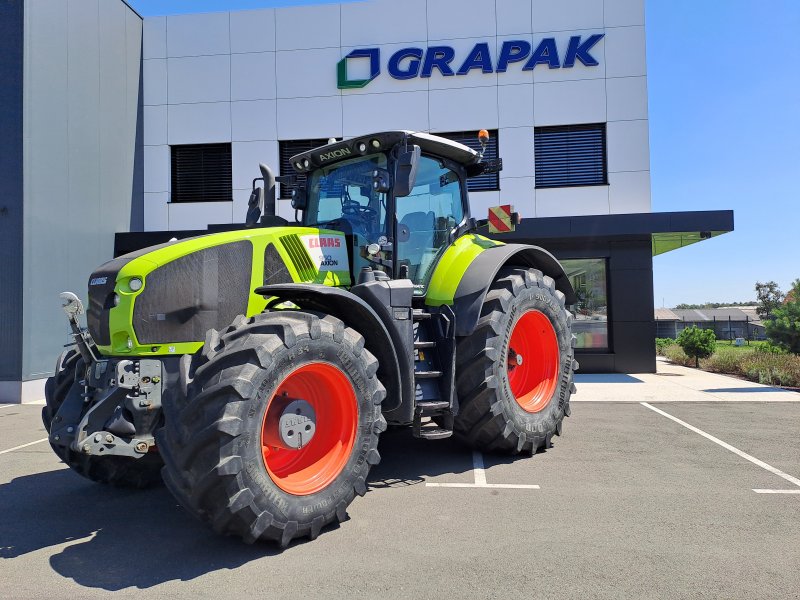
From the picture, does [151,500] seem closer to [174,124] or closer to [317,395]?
[317,395]

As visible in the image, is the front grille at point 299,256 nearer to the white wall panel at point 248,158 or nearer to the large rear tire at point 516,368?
the large rear tire at point 516,368

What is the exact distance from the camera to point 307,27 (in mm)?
13383

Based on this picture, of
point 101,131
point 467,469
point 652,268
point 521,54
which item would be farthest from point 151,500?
point 521,54

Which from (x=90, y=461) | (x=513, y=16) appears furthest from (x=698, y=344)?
(x=90, y=461)

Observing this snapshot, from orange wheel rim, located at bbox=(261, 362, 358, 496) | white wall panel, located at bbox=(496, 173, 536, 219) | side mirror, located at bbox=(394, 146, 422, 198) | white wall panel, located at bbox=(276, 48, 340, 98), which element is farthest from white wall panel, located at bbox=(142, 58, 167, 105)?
orange wheel rim, located at bbox=(261, 362, 358, 496)

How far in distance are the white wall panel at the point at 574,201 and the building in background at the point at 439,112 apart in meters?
0.03

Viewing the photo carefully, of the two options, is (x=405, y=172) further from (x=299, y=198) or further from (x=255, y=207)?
(x=255, y=207)

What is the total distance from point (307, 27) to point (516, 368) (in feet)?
36.8

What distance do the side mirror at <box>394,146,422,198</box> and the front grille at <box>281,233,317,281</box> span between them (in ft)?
2.85

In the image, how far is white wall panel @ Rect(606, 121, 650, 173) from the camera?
1252 cm

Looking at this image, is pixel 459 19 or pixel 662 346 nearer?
pixel 459 19

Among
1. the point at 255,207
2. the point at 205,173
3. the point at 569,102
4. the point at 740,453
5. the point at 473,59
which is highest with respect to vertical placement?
the point at 473,59

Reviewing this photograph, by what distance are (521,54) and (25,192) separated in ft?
35.6

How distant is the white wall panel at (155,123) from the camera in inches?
540
